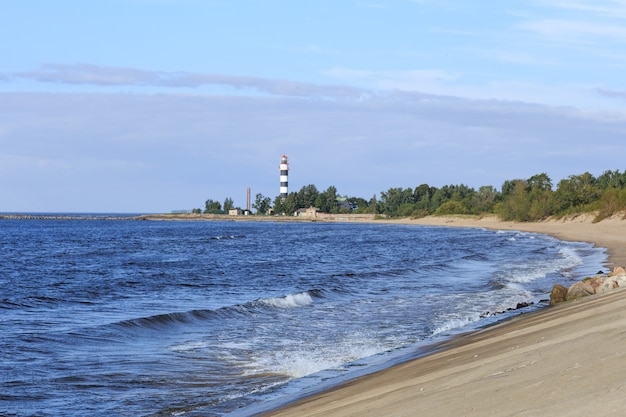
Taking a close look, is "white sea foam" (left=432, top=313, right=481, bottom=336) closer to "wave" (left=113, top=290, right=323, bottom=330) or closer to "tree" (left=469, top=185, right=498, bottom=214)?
"wave" (left=113, top=290, right=323, bottom=330)

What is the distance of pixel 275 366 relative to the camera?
51.9ft

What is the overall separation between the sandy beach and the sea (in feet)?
4.74

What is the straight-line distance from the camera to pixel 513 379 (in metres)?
9.12

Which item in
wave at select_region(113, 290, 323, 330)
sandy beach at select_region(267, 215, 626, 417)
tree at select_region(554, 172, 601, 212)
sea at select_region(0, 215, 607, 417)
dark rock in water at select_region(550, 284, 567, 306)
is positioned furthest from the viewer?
tree at select_region(554, 172, 601, 212)

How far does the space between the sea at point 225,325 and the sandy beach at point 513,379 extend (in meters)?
1.45

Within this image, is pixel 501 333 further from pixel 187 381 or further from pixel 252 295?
pixel 252 295

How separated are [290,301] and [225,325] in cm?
621

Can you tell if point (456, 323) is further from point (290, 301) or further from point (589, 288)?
point (290, 301)

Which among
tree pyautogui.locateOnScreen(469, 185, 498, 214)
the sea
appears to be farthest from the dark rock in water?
tree pyautogui.locateOnScreen(469, 185, 498, 214)

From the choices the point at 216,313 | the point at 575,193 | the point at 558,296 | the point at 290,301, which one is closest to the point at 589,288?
the point at 558,296

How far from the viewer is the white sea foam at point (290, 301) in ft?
91.1

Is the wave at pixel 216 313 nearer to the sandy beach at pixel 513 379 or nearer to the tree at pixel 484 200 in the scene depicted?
the sandy beach at pixel 513 379

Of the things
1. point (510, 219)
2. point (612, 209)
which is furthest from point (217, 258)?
point (510, 219)

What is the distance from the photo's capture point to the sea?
531 inches
